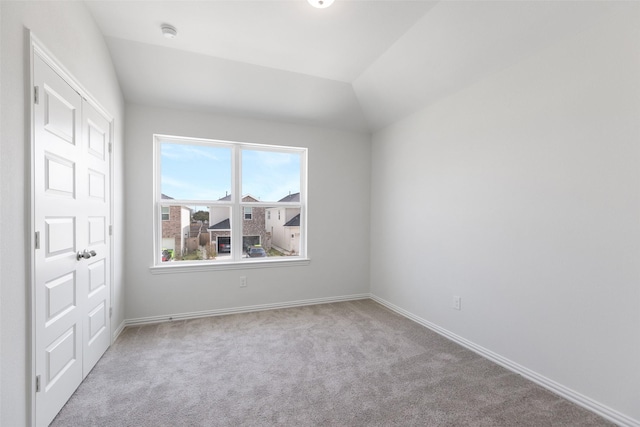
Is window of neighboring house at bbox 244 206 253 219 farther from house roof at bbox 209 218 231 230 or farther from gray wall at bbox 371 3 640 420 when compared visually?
gray wall at bbox 371 3 640 420

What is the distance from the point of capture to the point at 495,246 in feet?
7.82

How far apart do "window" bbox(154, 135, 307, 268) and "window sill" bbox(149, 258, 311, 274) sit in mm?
23

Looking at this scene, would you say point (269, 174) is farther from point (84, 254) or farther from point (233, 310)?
point (84, 254)

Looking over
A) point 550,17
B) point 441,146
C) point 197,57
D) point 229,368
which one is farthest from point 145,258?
point 550,17

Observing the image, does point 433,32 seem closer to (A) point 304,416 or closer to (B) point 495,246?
(B) point 495,246

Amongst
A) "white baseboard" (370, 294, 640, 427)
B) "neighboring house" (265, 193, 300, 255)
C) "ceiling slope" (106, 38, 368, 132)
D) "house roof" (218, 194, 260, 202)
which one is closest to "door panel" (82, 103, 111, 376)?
"ceiling slope" (106, 38, 368, 132)

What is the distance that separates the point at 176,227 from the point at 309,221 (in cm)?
170

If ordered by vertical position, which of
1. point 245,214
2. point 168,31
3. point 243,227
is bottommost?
point 243,227

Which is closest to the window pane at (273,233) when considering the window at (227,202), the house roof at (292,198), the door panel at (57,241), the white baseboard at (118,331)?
the window at (227,202)

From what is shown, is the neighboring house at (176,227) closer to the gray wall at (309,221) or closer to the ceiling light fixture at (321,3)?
the gray wall at (309,221)

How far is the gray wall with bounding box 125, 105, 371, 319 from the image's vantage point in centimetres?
311

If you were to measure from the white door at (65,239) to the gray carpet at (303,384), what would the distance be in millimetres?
253

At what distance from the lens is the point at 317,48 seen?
2.64 metres

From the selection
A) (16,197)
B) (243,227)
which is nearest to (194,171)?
(243,227)
